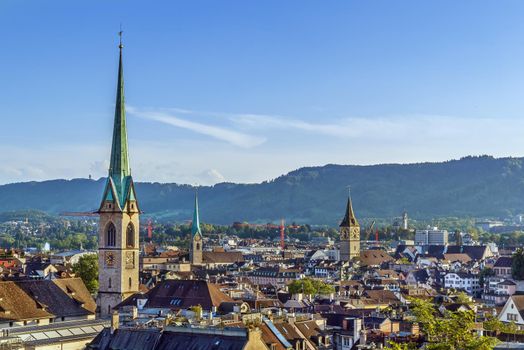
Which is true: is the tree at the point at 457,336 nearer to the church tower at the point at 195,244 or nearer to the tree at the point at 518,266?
the tree at the point at 518,266

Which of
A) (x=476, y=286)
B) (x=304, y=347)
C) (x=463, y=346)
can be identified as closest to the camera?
(x=463, y=346)

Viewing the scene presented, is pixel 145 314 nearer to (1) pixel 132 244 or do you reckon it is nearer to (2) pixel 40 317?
(2) pixel 40 317

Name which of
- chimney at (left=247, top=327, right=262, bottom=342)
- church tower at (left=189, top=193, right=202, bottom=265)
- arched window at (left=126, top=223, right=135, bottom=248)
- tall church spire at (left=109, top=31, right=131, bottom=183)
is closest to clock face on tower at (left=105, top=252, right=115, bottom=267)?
arched window at (left=126, top=223, right=135, bottom=248)

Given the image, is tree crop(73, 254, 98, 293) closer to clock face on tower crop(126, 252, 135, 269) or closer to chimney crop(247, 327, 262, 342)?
clock face on tower crop(126, 252, 135, 269)

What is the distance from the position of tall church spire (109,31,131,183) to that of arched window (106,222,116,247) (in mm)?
4323

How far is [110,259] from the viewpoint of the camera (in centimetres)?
9206

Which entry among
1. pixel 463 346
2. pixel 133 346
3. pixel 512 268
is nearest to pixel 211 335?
pixel 133 346

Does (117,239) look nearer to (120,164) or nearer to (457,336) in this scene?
(120,164)

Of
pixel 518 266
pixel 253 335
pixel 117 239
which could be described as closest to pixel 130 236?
pixel 117 239

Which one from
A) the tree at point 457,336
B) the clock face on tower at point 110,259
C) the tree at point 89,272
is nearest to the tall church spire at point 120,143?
the clock face on tower at point 110,259

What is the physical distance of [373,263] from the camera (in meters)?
200

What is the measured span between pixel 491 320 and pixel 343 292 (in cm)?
4244

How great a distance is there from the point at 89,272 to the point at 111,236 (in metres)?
25.6

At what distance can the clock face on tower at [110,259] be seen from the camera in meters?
91.9
